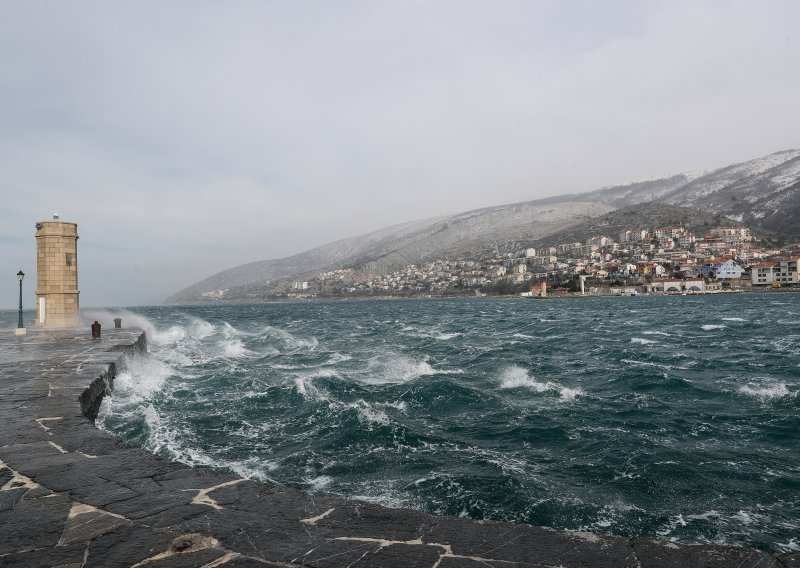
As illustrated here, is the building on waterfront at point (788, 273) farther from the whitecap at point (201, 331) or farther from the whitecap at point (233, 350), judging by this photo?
the whitecap at point (233, 350)

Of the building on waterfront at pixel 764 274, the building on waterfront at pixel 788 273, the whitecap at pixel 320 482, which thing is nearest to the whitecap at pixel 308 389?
the whitecap at pixel 320 482

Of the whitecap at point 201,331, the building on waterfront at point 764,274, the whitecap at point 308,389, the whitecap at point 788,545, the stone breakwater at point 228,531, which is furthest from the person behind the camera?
the building on waterfront at point 764,274

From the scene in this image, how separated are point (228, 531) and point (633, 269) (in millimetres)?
153454

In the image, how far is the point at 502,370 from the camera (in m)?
16.9

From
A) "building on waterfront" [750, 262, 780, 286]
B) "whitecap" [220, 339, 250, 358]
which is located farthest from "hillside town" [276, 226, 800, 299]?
"whitecap" [220, 339, 250, 358]

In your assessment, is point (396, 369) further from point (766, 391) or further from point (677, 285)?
point (677, 285)

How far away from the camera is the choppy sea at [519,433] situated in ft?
21.5

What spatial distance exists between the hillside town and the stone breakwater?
13199 cm

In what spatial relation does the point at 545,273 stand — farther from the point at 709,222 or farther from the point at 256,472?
the point at 256,472

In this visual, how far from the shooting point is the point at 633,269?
142m

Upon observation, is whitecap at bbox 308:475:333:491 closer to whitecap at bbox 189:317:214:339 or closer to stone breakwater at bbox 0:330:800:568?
stone breakwater at bbox 0:330:800:568

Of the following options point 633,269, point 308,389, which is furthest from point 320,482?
point 633,269

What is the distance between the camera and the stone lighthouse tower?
85.5 ft

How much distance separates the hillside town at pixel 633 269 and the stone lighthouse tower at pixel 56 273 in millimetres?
123471
